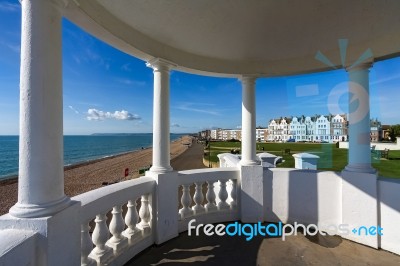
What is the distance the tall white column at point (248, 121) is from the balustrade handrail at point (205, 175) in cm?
35

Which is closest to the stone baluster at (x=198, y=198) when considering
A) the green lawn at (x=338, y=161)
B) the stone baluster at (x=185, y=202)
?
the stone baluster at (x=185, y=202)

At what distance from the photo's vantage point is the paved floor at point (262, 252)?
3219 mm

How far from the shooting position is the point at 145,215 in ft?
12.1

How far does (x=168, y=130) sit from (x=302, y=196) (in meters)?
3.07

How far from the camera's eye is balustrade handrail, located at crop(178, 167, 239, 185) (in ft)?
13.9

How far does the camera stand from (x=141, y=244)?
11.3ft

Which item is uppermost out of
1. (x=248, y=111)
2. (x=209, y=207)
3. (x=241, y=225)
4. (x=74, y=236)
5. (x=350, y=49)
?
(x=350, y=49)

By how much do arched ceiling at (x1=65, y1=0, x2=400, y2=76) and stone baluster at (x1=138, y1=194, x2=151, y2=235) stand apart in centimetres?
251

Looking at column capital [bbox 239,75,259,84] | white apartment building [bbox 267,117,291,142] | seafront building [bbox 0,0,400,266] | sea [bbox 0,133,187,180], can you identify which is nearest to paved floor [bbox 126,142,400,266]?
seafront building [bbox 0,0,400,266]

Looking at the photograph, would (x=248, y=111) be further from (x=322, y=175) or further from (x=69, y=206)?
(x=69, y=206)

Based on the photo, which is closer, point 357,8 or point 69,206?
point 69,206

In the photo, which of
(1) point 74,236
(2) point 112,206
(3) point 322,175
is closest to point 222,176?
(3) point 322,175

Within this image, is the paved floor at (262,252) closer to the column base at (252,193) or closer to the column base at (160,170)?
the column base at (252,193)

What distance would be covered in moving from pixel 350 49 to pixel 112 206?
486 centimetres
